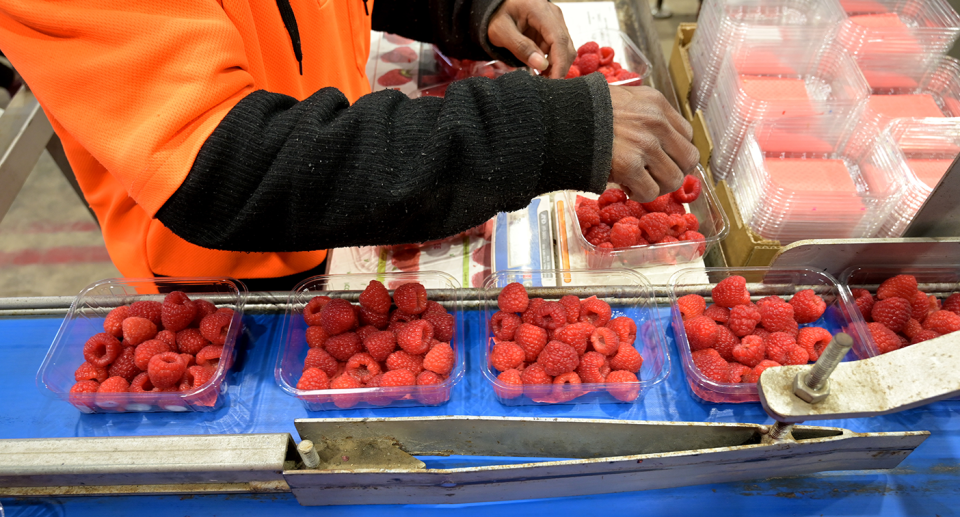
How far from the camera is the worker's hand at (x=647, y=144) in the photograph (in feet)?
3.18

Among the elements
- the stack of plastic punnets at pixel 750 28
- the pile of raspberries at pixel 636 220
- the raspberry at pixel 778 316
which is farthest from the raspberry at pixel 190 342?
the stack of plastic punnets at pixel 750 28

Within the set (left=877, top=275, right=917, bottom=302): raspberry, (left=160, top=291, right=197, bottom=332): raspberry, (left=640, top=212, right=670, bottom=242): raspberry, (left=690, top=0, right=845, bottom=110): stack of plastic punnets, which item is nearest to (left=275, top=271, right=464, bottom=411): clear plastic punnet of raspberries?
(left=160, top=291, right=197, bottom=332): raspberry

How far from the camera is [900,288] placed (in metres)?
1.21

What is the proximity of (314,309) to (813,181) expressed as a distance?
135 centimetres

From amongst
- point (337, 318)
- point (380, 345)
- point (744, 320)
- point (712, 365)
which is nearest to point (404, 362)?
point (380, 345)

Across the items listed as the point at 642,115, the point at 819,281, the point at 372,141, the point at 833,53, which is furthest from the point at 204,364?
the point at 833,53

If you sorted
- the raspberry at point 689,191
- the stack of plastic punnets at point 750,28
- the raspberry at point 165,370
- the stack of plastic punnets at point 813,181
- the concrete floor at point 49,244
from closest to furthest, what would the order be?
the raspberry at point 165,370 → the stack of plastic punnets at point 813,181 → the raspberry at point 689,191 → the stack of plastic punnets at point 750,28 → the concrete floor at point 49,244

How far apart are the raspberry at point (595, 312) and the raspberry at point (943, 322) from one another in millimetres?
703

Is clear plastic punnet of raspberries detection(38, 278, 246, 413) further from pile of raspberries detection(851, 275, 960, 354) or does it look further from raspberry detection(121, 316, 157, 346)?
pile of raspberries detection(851, 275, 960, 354)

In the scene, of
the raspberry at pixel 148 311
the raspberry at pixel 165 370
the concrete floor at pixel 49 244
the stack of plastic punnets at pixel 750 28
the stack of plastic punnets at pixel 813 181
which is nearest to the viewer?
the raspberry at pixel 165 370

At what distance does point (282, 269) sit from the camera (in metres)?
1.39

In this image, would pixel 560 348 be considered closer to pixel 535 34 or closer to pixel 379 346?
pixel 379 346

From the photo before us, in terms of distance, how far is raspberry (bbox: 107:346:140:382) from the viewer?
3.65ft

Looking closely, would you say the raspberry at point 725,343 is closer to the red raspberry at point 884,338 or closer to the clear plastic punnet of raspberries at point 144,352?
the red raspberry at point 884,338
